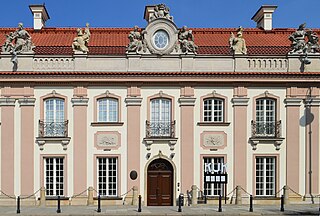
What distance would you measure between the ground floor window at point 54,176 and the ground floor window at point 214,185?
7579 millimetres

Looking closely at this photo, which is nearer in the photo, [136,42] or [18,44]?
[18,44]

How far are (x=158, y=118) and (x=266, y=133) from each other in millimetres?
5858

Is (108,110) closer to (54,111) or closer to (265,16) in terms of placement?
(54,111)

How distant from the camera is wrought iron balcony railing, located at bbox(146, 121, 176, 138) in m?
28.3

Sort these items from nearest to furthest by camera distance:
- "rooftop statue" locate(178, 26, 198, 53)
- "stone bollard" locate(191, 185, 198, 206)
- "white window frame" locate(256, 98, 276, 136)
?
"stone bollard" locate(191, 185, 198, 206) → "rooftop statue" locate(178, 26, 198, 53) → "white window frame" locate(256, 98, 276, 136)

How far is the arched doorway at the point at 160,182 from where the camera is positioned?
28250mm

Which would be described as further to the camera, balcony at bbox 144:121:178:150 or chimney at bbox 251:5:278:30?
chimney at bbox 251:5:278:30

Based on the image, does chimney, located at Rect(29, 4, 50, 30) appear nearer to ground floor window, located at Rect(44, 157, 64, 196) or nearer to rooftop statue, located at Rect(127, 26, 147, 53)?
rooftop statue, located at Rect(127, 26, 147, 53)

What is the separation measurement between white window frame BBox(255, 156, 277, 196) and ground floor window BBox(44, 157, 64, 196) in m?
10.4

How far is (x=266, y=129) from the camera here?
94.1ft

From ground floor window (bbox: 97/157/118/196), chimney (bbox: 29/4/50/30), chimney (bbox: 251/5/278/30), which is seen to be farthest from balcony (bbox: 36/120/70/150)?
chimney (bbox: 251/5/278/30)

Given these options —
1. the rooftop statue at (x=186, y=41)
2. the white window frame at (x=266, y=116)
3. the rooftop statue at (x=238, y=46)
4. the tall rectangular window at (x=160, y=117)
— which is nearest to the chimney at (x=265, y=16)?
the rooftop statue at (x=238, y=46)

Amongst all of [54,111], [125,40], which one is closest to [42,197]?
[54,111]

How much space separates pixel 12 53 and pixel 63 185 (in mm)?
7468
